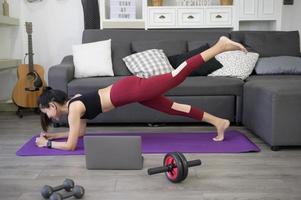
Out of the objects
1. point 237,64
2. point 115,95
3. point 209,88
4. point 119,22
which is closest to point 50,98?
point 115,95

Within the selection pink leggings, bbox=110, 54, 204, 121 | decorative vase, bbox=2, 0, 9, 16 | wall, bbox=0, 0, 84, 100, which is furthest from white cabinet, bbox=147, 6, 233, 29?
pink leggings, bbox=110, 54, 204, 121

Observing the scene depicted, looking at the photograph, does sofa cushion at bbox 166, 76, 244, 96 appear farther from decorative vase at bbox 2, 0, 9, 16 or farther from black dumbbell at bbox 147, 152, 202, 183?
decorative vase at bbox 2, 0, 9, 16

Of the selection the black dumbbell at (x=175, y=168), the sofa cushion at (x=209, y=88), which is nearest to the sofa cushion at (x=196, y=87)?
the sofa cushion at (x=209, y=88)

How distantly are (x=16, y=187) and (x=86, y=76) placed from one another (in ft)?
5.26

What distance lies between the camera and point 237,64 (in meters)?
3.24

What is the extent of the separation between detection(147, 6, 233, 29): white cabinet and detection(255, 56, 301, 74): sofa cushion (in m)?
0.86

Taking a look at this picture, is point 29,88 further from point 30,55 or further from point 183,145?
point 183,145

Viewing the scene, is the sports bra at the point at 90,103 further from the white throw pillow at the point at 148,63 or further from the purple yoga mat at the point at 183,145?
the white throw pillow at the point at 148,63

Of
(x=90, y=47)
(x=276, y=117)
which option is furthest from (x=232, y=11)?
(x=276, y=117)

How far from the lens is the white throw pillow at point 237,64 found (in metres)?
3.20

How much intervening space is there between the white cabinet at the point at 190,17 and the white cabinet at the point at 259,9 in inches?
6.0

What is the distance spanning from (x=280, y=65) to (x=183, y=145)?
1474 millimetres

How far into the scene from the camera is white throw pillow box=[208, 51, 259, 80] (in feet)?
10.5

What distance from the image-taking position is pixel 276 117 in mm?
2287
